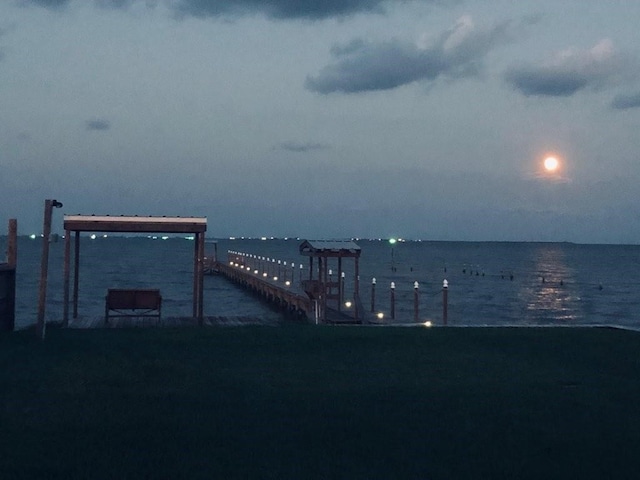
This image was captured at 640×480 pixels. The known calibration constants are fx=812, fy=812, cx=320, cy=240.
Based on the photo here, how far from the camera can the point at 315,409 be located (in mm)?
7035

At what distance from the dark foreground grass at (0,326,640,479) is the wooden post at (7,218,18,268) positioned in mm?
2170

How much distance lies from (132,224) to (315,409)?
32.1ft

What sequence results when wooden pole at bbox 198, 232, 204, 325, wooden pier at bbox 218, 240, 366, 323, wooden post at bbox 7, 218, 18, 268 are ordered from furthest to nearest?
wooden pier at bbox 218, 240, 366, 323
wooden pole at bbox 198, 232, 204, 325
wooden post at bbox 7, 218, 18, 268

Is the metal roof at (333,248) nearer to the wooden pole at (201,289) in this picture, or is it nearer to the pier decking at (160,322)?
the pier decking at (160,322)

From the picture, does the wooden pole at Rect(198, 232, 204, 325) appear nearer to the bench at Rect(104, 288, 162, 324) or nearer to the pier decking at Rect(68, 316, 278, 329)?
the pier decking at Rect(68, 316, 278, 329)

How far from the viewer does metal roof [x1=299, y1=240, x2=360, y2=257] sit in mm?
24844

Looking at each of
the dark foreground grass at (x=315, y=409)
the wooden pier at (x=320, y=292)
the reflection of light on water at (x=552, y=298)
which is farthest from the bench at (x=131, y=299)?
the reflection of light on water at (x=552, y=298)

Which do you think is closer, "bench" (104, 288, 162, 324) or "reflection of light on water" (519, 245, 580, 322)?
"bench" (104, 288, 162, 324)

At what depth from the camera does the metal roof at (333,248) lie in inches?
978

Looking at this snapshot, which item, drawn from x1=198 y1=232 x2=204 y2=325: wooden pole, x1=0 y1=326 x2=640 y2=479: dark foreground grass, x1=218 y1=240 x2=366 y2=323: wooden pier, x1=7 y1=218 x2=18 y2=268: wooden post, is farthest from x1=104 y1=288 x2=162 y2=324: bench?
x1=0 y1=326 x2=640 y2=479: dark foreground grass

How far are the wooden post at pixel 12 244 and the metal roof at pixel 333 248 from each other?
39.4ft

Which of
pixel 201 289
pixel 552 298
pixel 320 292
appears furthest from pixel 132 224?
pixel 552 298

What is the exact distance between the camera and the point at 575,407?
288 inches

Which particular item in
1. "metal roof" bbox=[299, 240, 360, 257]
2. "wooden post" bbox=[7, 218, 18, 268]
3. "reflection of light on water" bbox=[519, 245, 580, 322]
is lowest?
"reflection of light on water" bbox=[519, 245, 580, 322]
